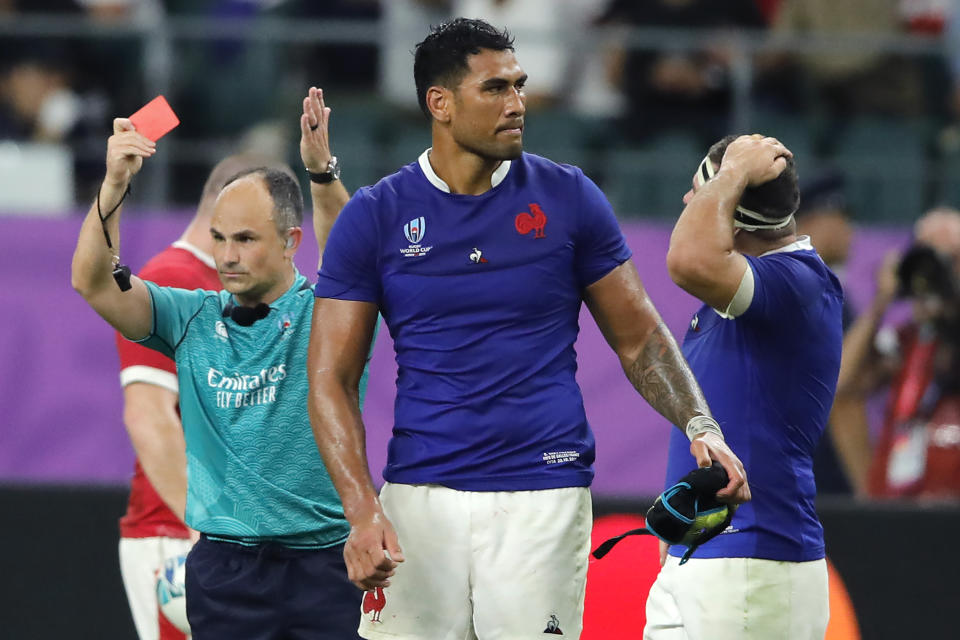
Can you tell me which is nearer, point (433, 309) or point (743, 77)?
point (433, 309)

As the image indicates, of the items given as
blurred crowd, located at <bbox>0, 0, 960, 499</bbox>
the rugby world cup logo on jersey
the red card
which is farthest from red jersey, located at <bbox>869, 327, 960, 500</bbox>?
the red card

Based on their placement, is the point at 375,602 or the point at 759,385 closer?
the point at 375,602

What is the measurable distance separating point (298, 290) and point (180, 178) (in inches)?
157

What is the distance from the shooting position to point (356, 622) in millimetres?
4352

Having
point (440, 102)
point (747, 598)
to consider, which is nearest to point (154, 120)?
point (440, 102)

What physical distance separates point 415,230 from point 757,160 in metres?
0.99

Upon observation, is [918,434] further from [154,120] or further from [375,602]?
[154,120]

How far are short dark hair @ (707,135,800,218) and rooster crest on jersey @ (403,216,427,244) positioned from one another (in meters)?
0.94

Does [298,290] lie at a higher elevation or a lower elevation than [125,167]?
lower

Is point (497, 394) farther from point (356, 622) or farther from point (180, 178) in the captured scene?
point (180, 178)

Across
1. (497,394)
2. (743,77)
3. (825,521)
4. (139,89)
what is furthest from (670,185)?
(497,394)

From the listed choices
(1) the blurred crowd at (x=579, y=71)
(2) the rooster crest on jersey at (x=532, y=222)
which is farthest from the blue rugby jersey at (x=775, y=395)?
(1) the blurred crowd at (x=579, y=71)

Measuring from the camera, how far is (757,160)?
13.4 feet

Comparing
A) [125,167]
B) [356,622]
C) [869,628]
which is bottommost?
[869,628]
